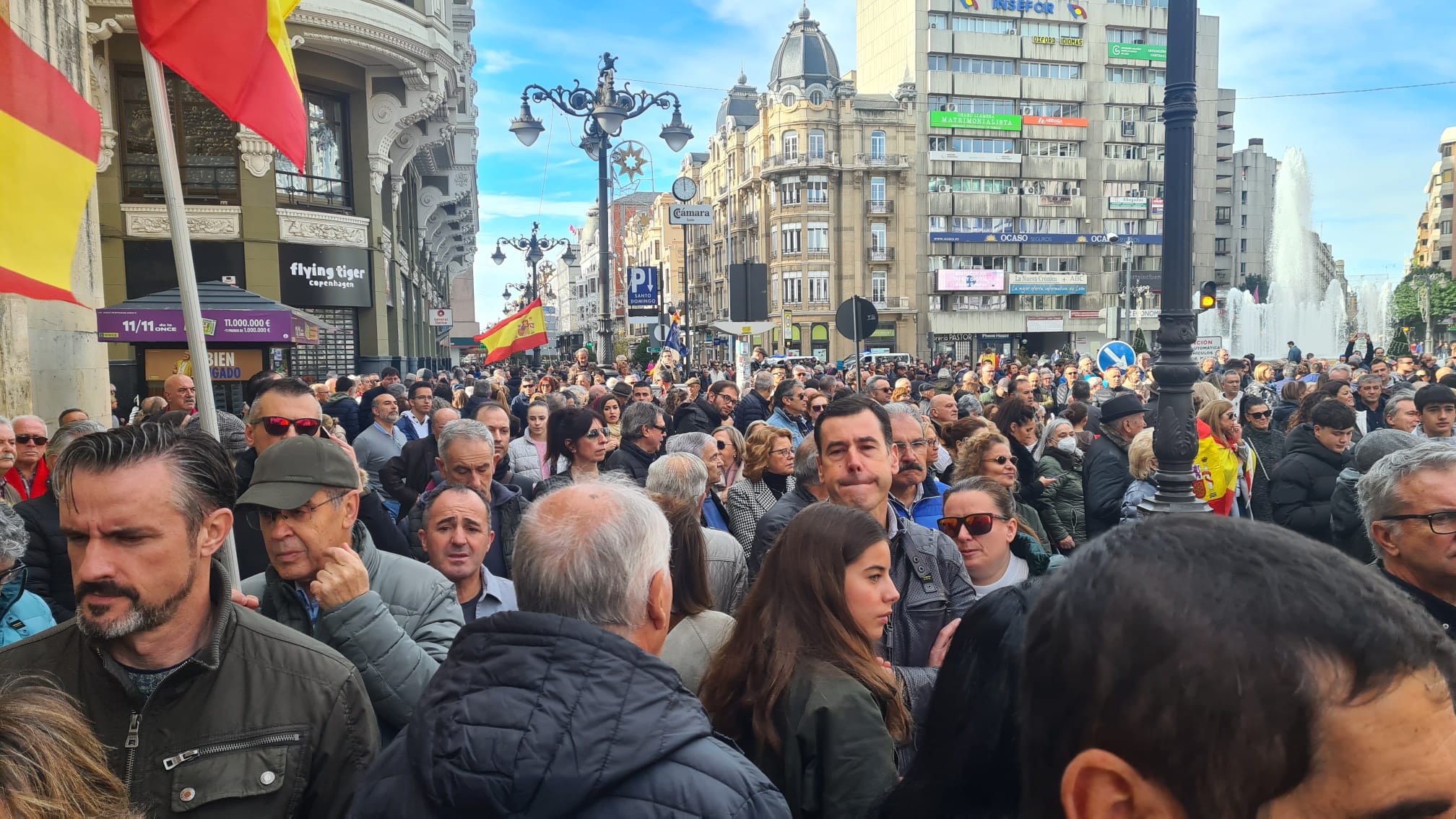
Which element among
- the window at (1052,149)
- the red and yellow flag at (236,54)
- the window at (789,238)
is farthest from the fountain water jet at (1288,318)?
the red and yellow flag at (236,54)

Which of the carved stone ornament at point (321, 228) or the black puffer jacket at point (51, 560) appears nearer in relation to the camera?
the black puffer jacket at point (51, 560)

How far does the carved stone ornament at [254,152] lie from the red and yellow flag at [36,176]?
53.5 feet

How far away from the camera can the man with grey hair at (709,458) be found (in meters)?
5.84

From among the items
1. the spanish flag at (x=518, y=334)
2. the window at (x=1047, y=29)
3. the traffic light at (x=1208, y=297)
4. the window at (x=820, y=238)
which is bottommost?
the spanish flag at (x=518, y=334)

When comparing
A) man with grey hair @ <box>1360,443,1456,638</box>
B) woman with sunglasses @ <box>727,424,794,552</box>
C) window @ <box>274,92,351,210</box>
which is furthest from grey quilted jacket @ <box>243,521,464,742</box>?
window @ <box>274,92,351,210</box>

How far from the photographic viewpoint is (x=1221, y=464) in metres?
6.78

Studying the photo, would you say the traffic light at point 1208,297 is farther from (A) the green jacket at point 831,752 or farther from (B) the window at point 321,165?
(B) the window at point 321,165

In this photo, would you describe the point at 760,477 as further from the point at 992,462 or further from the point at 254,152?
the point at 254,152

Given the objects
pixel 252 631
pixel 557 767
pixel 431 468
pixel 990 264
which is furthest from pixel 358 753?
pixel 990 264

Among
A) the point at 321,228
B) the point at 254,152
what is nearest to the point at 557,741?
the point at 254,152

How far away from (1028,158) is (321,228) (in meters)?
56.7

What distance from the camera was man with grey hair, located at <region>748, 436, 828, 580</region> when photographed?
3.99 meters

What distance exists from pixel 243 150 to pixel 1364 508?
2014 cm

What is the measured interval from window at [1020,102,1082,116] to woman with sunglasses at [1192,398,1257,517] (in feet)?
212
